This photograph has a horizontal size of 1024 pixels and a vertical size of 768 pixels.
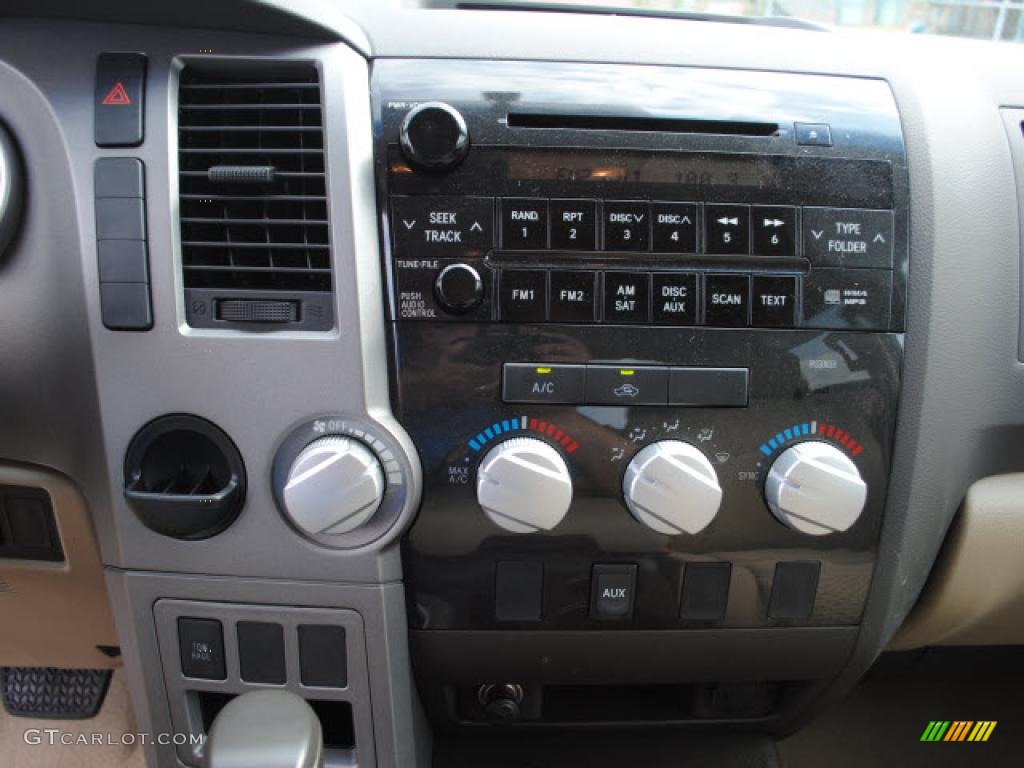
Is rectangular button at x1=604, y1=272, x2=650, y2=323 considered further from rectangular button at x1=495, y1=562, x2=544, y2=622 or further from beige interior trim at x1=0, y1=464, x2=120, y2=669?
beige interior trim at x1=0, y1=464, x2=120, y2=669

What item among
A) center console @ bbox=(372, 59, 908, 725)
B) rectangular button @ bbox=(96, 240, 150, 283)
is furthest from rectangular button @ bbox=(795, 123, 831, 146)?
rectangular button @ bbox=(96, 240, 150, 283)

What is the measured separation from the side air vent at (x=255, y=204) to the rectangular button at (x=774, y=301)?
0.37 metres

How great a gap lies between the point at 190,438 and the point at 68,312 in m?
0.15

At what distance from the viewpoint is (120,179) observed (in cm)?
62

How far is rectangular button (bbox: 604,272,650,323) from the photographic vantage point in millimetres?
641

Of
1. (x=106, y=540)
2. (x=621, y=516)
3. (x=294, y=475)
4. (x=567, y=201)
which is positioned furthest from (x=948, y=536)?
(x=106, y=540)

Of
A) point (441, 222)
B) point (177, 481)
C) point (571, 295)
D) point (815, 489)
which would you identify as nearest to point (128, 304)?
point (177, 481)

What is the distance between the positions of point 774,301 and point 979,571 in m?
0.39

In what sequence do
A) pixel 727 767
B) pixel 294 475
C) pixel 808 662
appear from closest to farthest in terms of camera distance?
1. pixel 294 475
2. pixel 808 662
3. pixel 727 767

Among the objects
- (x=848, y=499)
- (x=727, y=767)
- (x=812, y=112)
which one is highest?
(x=812, y=112)

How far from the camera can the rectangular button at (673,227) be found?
0.64 m

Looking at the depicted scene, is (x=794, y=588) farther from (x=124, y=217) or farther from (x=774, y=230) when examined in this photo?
(x=124, y=217)

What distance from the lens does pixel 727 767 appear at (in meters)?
0.94

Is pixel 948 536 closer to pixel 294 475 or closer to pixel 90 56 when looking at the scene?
pixel 294 475
